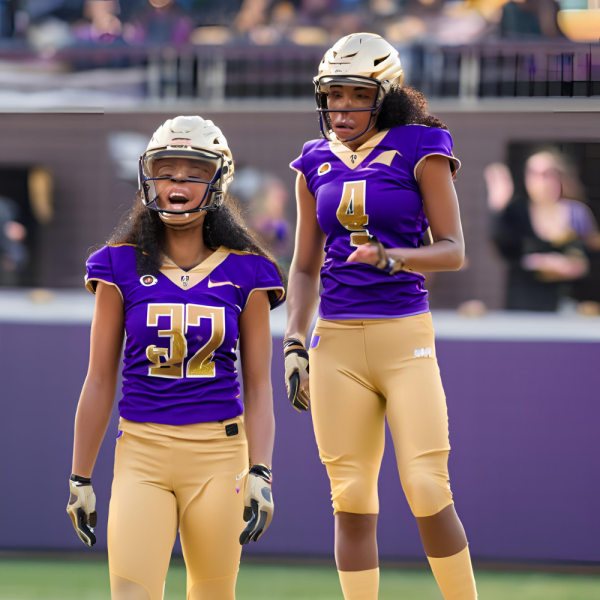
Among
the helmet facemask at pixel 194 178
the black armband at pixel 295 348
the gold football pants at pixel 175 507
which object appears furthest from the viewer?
the black armband at pixel 295 348

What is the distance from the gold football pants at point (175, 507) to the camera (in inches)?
76.3

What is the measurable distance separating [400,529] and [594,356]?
1.22 metres

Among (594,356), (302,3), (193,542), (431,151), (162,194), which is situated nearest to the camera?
(193,542)

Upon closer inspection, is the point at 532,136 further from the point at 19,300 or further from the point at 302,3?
the point at 19,300

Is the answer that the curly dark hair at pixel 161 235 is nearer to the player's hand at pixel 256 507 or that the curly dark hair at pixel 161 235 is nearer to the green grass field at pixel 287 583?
the player's hand at pixel 256 507

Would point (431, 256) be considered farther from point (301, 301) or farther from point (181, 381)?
point (181, 381)

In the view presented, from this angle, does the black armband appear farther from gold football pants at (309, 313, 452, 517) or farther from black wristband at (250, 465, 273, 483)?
black wristband at (250, 465, 273, 483)

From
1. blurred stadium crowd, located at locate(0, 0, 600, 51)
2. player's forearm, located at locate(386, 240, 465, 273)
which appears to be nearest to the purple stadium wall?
blurred stadium crowd, located at locate(0, 0, 600, 51)

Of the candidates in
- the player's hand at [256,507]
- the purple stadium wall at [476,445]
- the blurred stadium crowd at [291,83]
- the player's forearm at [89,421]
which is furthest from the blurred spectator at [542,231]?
the player's forearm at [89,421]

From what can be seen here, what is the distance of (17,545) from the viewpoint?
4.23m

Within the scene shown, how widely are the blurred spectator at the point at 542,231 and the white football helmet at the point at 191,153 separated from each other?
2.16 m

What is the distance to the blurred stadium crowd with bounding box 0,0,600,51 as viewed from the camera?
4102mm

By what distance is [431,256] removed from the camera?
2240 millimetres

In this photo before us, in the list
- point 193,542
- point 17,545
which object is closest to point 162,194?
point 193,542
